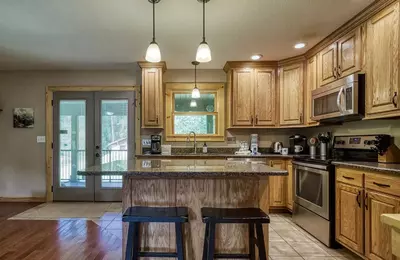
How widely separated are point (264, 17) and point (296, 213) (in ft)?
8.21

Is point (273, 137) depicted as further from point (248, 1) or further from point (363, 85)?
point (248, 1)

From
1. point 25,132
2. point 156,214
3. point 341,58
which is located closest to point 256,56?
point 341,58

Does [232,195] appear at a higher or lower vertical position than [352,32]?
lower

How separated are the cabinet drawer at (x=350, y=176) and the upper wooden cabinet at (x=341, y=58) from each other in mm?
1084

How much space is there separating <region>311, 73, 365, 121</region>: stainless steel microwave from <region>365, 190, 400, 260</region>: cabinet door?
930 mm

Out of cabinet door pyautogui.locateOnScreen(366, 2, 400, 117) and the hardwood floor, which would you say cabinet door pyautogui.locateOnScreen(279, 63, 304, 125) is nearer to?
cabinet door pyautogui.locateOnScreen(366, 2, 400, 117)

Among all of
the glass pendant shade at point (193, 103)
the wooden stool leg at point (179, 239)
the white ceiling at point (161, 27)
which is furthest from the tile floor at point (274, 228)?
the white ceiling at point (161, 27)

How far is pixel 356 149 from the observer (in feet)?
10.3

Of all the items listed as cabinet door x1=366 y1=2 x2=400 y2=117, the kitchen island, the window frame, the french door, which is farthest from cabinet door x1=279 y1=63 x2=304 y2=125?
the french door

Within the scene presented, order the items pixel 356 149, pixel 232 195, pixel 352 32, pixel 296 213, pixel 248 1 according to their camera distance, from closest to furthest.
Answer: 1. pixel 232 195
2. pixel 248 1
3. pixel 352 32
4. pixel 356 149
5. pixel 296 213

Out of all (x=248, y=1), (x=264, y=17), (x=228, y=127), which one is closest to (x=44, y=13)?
(x=248, y=1)

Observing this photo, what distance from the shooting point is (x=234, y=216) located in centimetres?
172

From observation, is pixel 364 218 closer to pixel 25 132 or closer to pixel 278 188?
pixel 278 188

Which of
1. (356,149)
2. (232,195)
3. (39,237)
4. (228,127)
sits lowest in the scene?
(39,237)
